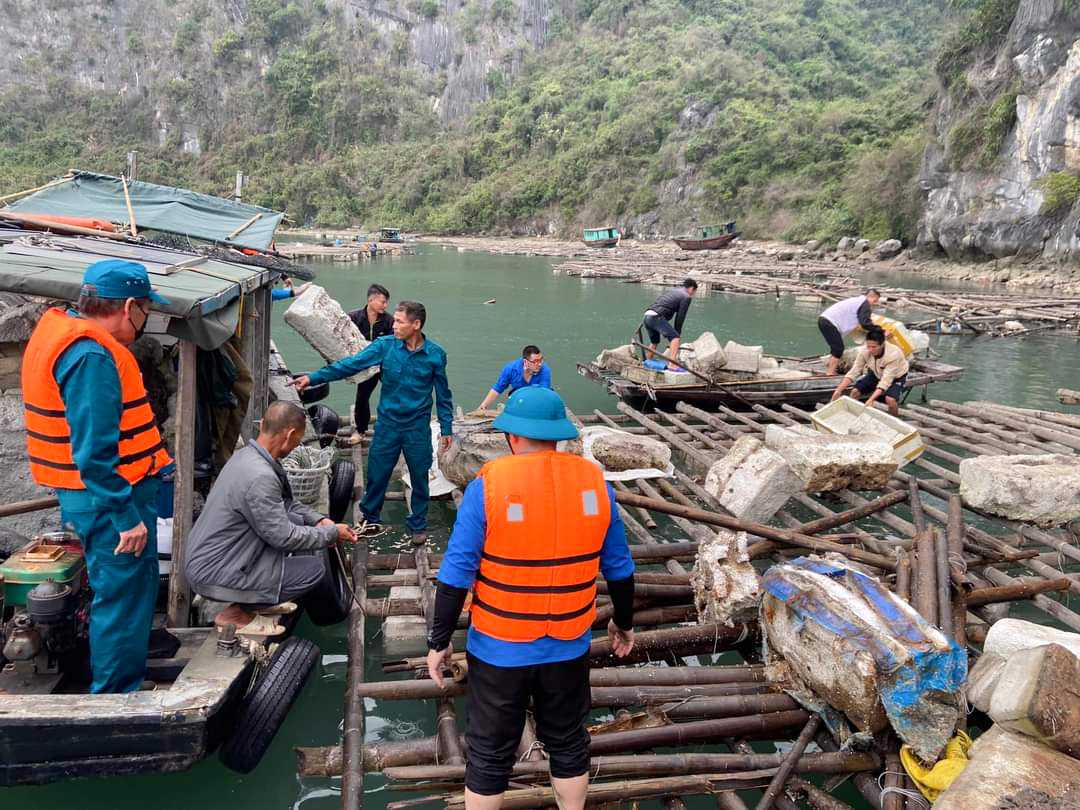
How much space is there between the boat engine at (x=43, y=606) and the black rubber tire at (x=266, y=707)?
951mm

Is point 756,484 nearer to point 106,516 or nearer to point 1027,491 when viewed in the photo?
point 1027,491

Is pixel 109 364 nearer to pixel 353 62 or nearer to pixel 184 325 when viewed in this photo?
pixel 184 325

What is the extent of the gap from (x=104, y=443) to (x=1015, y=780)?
4.03 meters

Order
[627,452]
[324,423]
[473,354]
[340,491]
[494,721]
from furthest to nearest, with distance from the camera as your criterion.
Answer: [473,354] < [324,423] < [627,452] < [340,491] < [494,721]

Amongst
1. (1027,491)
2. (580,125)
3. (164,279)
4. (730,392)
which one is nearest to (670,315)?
(730,392)

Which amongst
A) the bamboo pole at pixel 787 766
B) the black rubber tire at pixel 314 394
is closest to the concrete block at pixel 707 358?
the black rubber tire at pixel 314 394

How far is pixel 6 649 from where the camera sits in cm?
332

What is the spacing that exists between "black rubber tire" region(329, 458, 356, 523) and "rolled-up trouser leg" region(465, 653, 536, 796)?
369 cm

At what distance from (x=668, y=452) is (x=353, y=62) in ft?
340

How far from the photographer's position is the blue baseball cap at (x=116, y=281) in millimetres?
3244

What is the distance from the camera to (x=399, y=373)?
5625mm

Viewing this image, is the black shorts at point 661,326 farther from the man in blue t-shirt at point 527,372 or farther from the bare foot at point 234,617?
the bare foot at point 234,617

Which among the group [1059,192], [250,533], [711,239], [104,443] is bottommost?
[250,533]

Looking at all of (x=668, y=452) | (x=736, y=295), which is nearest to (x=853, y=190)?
(x=736, y=295)
